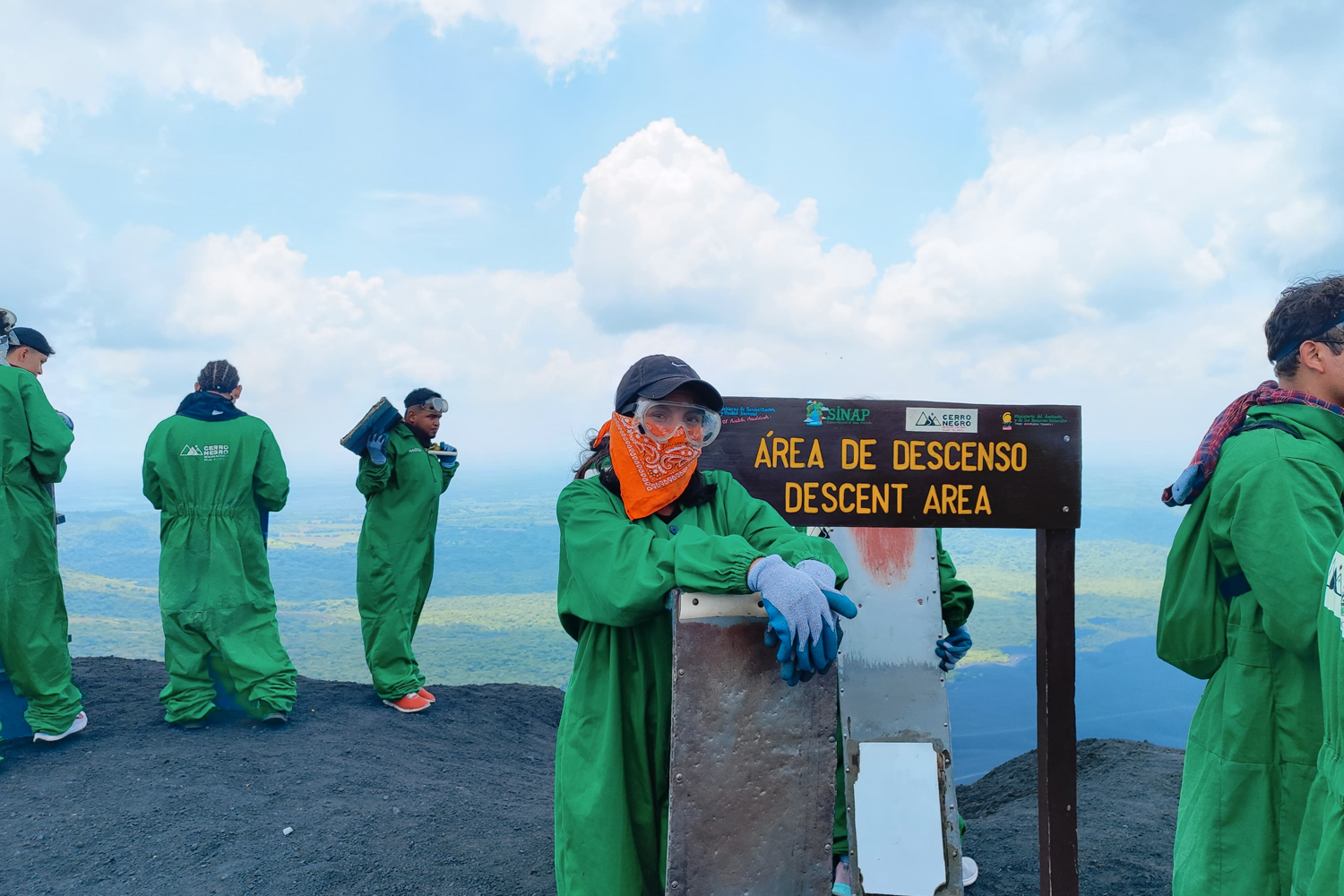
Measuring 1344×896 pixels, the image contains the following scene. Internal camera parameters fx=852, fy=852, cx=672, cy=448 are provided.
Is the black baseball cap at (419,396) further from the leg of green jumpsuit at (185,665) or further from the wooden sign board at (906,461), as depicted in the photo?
the wooden sign board at (906,461)

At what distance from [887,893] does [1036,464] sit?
180 centimetres

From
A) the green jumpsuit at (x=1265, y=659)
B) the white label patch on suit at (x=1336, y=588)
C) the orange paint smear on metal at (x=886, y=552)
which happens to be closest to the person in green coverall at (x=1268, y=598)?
the green jumpsuit at (x=1265, y=659)

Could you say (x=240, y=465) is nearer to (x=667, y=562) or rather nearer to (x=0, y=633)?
(x=0, y=633)

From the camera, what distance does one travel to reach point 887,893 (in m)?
3.36

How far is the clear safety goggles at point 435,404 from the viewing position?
6.68 meters

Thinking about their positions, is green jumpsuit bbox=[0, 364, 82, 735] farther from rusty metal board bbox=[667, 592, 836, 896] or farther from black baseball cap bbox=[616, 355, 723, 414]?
rusty metal board bbox=[667, 592, 836, 896]

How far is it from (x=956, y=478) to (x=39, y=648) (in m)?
5.37

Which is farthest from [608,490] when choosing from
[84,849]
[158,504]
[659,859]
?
[158,504]

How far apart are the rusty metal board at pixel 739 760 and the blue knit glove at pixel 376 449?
15.6ft

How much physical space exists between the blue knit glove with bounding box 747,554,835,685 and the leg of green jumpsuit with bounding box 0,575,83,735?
5231 mm

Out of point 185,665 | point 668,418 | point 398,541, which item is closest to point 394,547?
point 398,541

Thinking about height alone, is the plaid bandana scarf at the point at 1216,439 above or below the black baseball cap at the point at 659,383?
below

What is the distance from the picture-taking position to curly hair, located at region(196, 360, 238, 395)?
585 cm

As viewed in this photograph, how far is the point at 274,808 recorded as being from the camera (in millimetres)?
4508
